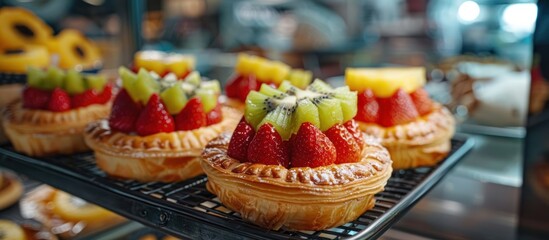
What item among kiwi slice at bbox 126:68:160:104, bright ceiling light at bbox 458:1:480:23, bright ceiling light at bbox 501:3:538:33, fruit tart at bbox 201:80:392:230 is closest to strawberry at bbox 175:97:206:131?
kiwi slice at bbox 126:68:160:104

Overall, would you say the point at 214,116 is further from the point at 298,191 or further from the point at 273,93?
the point at 298,191

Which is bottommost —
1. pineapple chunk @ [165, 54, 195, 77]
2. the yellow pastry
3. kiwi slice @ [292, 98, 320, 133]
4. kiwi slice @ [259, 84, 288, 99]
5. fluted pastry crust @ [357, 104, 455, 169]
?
fluted pastry crust @ [357, 104, 455, 169]

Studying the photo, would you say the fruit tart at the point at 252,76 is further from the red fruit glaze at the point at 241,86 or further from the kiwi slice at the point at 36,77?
the kiwi slice at the point at 36,77

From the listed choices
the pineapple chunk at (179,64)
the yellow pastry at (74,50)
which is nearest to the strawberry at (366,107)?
the pineapple chunk at (179,64)

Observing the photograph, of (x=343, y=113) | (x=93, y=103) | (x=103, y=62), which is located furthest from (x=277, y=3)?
(x=343, y=113)

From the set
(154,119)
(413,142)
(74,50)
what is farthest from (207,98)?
(74,50)

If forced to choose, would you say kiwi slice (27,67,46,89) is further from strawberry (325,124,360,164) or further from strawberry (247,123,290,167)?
strawberry (325,124,360,164)

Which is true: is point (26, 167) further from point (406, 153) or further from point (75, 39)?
point (406, 153)

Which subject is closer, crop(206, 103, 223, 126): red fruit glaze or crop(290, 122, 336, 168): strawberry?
crop(290, 122, 336, 168): strawberry
